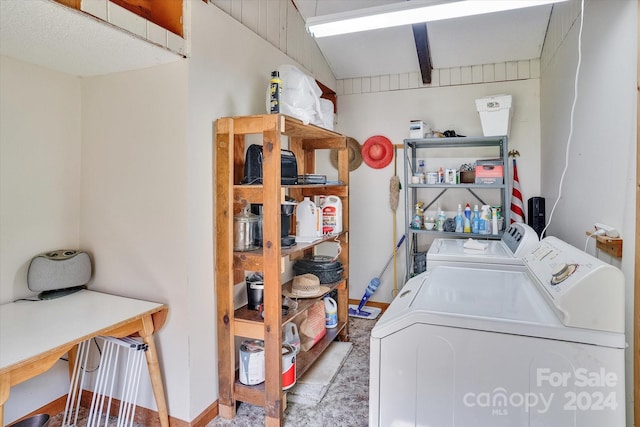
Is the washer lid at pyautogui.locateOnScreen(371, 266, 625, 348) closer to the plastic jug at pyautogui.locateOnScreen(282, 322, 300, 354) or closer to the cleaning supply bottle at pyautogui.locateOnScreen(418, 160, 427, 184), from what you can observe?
the plastic jug at pyautogui.locateOnScreen(282, 322, 300, 354)

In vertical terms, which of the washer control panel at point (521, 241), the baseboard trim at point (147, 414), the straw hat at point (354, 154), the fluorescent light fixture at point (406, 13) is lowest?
the baseboard trim at point (147, 414)

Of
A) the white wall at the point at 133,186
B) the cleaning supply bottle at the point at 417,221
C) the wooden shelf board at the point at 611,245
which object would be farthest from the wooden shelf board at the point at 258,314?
the wooden shelf board at the point at 611,245

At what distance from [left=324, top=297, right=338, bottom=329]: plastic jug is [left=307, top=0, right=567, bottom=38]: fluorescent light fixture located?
6.70 ft

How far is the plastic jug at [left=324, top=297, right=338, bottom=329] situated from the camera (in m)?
3.06

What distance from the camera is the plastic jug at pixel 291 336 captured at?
2520 millimetres

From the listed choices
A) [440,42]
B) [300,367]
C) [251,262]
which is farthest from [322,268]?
[440,42]

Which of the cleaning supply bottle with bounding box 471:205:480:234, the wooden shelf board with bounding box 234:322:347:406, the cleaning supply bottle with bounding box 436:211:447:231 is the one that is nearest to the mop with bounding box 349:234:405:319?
the cleaning supply bottle with bounding box 436:211:447:231

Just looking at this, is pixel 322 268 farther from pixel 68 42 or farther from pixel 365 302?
pixel 68 42

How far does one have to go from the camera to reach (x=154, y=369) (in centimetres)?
191

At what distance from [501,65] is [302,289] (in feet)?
9.28

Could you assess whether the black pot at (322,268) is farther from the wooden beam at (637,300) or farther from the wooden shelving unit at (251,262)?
the wooden beam at (637,300)

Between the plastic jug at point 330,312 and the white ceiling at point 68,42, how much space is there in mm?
2111

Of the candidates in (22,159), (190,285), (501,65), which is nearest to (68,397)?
(190,285)

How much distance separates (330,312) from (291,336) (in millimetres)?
576
